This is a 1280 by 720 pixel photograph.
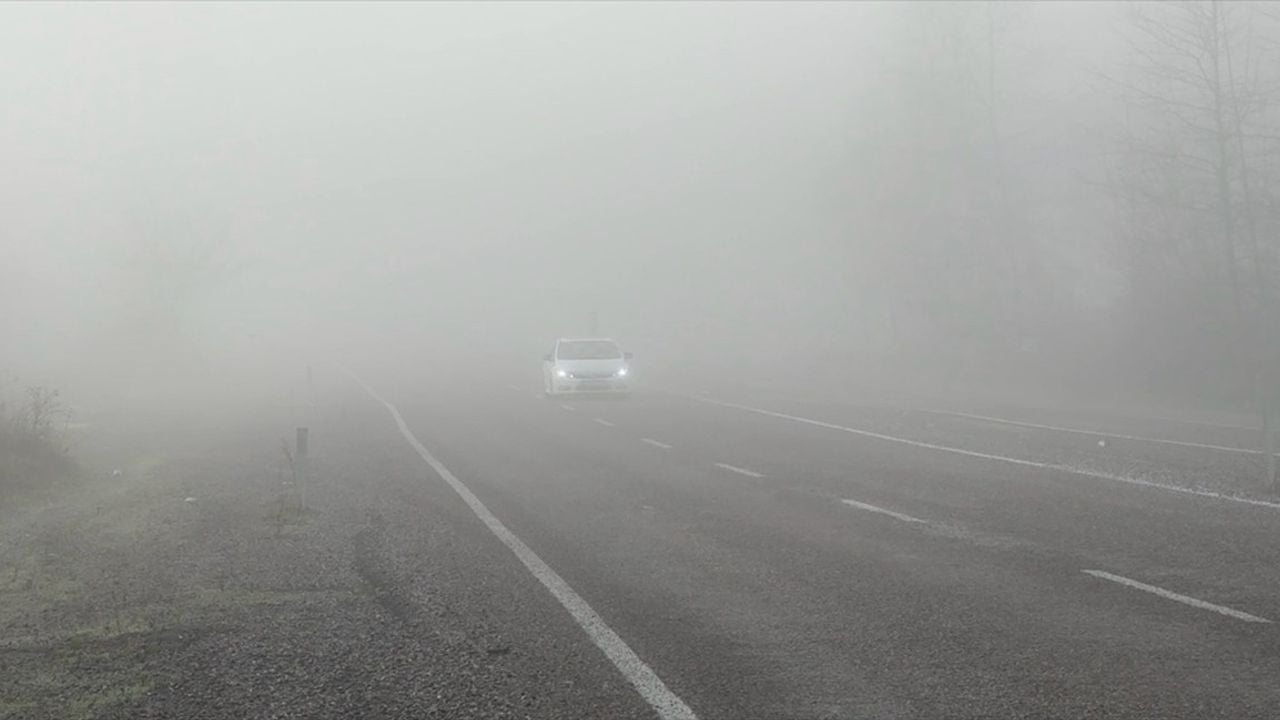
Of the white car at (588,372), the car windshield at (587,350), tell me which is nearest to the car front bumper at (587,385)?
the white car at (588,372)

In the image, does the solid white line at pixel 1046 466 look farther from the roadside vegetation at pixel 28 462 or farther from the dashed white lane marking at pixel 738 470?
the roadside vegetation at pixel 28 462

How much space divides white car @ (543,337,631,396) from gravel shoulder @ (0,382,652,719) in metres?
15.9

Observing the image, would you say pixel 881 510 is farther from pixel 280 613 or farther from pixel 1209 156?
pixel 1209 156

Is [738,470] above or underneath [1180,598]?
underneath

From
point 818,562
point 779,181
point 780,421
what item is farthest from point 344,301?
point 818,562

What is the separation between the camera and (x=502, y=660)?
249 inches

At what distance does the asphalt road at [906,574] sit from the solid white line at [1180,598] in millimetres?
25

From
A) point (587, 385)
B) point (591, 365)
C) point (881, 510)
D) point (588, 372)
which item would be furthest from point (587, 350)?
point (881, 510)

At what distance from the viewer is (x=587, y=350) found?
31078 millimetres

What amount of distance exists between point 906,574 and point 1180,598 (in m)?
1.83

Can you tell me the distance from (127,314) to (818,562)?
4824cm

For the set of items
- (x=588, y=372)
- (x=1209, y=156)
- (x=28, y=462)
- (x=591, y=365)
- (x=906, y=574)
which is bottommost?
(x=28, y=462)

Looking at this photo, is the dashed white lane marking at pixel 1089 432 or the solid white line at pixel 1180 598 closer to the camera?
the solid white line at pixel 1180 598

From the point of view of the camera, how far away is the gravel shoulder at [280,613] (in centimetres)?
575
